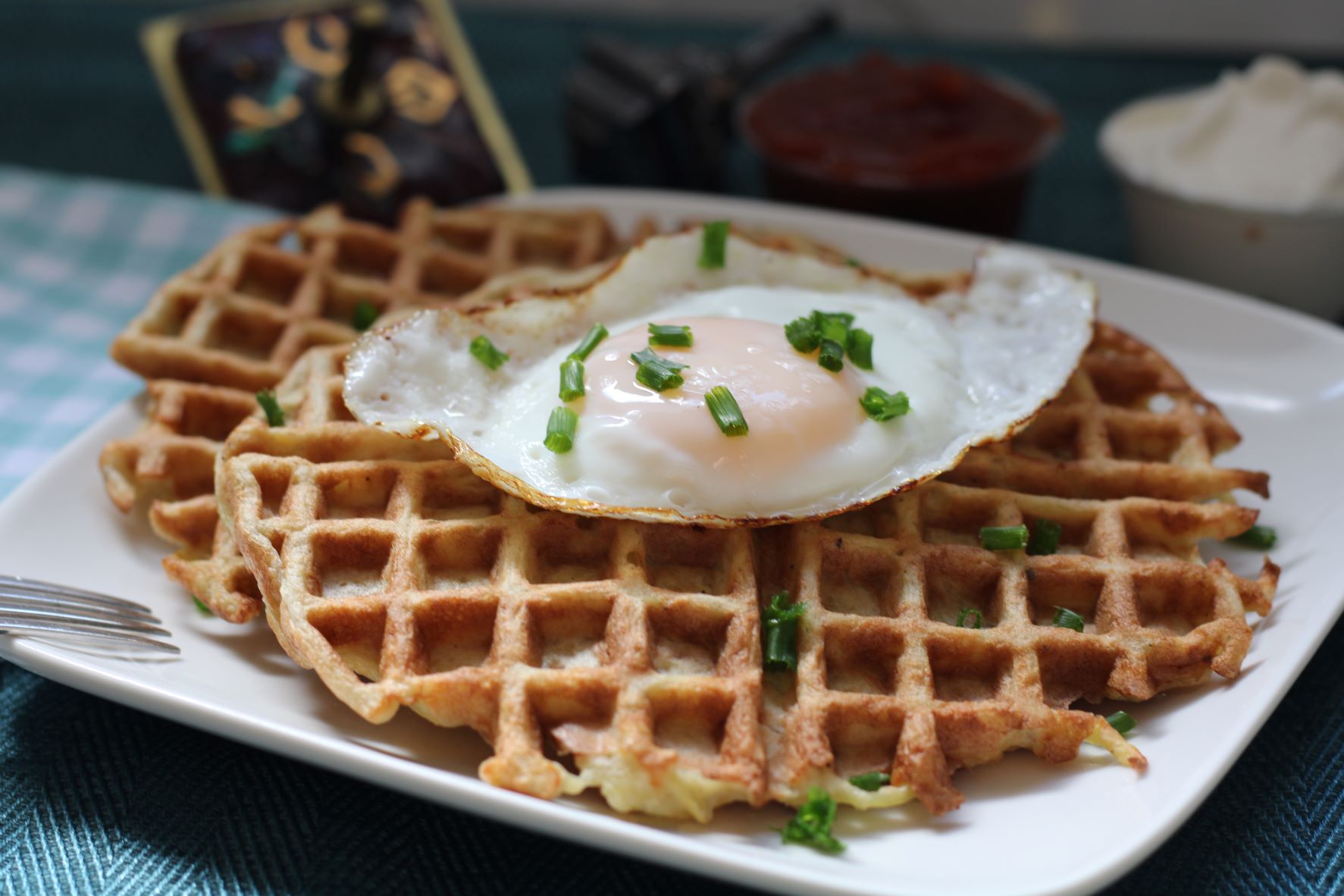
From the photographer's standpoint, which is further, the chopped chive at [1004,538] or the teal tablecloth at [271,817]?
the chopped chive at [1004,538]

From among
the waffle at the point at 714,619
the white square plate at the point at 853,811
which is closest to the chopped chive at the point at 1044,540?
the waffle at the point at 714,619

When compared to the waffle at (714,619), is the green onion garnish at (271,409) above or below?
above

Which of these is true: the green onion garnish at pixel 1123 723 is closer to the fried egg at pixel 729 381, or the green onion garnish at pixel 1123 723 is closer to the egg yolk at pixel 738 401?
the fried egg at pixel 729 381

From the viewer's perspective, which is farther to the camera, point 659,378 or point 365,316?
point 365,316

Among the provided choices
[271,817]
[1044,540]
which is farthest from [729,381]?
[271,817]

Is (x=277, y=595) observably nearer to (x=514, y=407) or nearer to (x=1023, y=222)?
(x=514, y=407)

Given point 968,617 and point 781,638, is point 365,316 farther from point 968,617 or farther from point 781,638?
point 968,617

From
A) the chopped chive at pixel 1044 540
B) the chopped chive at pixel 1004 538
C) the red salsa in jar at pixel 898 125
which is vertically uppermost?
the red salsa in jar at pixel 898 125

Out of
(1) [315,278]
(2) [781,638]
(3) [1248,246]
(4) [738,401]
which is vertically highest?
(4) [738,401]
